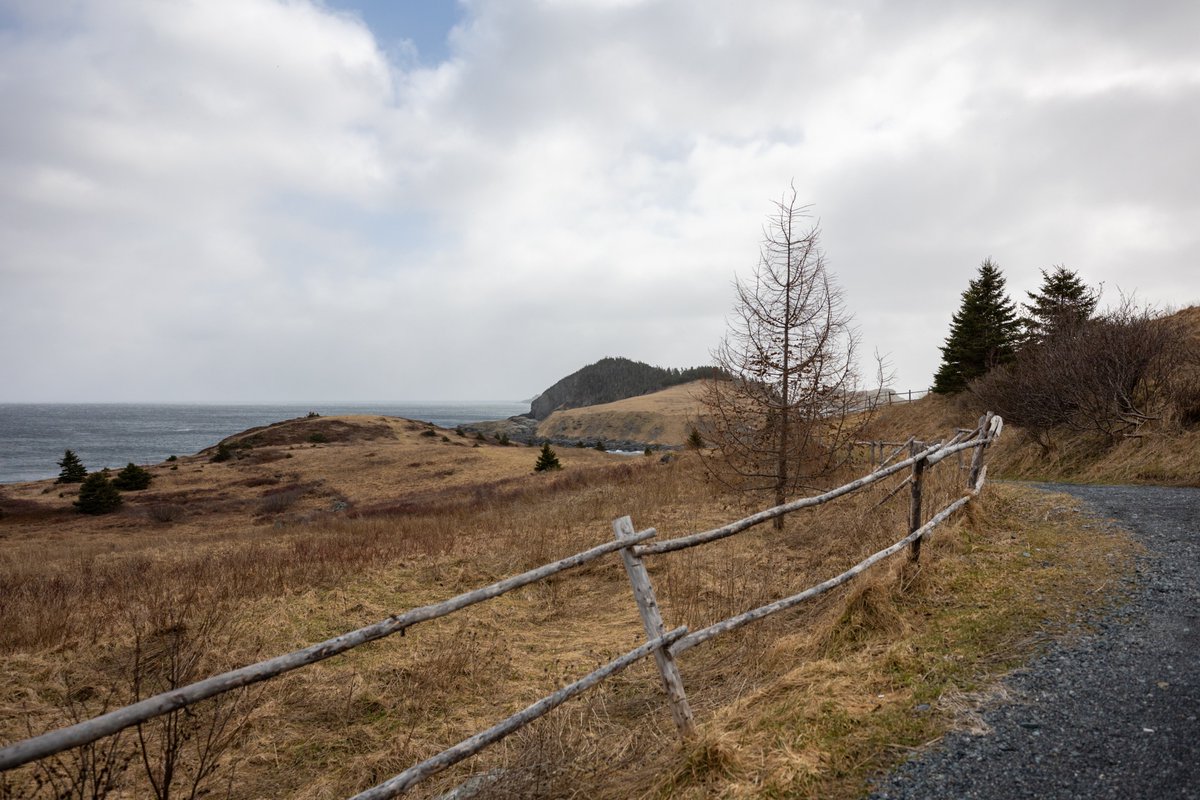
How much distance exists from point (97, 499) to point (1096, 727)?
37731mm

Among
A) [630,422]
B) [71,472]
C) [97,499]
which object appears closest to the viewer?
[97,499]

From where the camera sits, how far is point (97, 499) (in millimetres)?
28984

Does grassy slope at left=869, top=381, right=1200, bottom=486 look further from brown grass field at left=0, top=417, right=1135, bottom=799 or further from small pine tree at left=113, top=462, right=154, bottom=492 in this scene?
small pine tree at left=113, top=462, right=154, bottom=492

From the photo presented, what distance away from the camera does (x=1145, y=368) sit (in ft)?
47.9

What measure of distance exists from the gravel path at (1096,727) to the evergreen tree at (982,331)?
2930 cm

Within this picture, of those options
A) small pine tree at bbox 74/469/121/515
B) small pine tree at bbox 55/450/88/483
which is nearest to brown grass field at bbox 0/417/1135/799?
small pine tree at bbox 74/469/121/515

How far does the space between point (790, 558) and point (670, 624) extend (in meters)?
3.10

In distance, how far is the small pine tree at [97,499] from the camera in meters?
28.8

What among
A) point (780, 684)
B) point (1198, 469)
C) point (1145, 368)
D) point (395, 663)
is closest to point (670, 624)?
point (780, 684)

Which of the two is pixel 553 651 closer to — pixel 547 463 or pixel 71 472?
pixel 547 463

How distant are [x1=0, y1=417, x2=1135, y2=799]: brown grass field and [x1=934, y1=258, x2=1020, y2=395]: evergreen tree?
2245 centimetres

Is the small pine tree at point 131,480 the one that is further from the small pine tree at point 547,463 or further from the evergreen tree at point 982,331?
the evergreen tree at point 982,331

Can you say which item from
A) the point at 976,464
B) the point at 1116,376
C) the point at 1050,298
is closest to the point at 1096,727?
the point at 976,464

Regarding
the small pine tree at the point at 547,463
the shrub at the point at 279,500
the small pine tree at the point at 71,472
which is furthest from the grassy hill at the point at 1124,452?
the small pine tree at the point at 71,472
